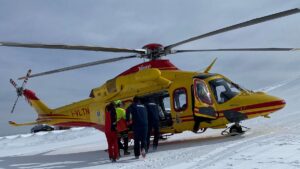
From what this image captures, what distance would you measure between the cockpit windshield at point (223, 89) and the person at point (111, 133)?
350 cm

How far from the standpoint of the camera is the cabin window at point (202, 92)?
11195mm

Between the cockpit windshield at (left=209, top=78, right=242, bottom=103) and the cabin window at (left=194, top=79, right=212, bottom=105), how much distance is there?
0.76ft

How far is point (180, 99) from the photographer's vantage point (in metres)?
11.6

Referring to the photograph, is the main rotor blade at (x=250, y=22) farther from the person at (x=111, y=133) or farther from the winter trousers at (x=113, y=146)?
the winter trousers at (x=113, y=146)

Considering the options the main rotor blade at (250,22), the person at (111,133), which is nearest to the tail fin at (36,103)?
the person at (111,133)

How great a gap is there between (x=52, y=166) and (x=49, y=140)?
11.4 meters

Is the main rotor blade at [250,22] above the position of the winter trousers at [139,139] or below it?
above

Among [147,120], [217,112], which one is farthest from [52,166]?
[217,112]

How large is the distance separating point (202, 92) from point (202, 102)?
32cm

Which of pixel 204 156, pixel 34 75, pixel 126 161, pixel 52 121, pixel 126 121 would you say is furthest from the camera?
pixel 52 121

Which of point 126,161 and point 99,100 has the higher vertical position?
point 99,100

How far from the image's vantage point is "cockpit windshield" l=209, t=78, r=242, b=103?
442 inches

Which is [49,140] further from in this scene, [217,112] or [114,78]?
[217,112]

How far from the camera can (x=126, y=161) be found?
352 inches
